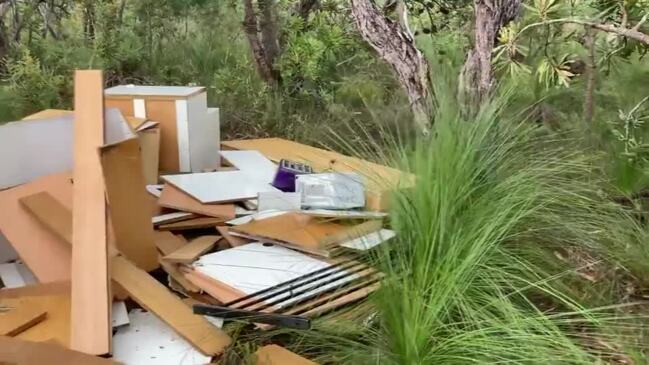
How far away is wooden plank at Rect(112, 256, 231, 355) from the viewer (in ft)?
5.36

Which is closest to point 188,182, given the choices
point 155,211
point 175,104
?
point 155,211

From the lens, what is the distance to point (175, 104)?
257 centimetres

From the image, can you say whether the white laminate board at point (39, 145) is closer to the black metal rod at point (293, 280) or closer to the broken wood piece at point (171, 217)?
the broken wood piece at point (171, 217)

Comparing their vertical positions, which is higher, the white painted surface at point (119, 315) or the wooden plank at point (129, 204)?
the wooden plank at point (129, 204)

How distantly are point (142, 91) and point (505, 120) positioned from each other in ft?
4.75

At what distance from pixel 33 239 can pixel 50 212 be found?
9 cm

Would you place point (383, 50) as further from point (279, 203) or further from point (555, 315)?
point (555, 315)

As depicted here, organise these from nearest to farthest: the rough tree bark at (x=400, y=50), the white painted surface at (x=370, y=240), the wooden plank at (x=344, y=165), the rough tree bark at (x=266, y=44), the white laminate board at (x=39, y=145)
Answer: the white painted surface at (x=370, y=240), the wooden plank at (x=344, y=165), the white laminate board at (x=39, y=145), the rough tree bark at (x=400, y=50), the rough tree bark at (x=266, y=44)

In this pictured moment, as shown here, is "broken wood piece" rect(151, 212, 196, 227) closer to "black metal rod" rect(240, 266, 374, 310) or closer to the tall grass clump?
"black metal rod" rect(240, 266, 374, 310)

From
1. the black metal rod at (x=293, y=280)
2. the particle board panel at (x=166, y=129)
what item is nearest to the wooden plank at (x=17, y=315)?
the black metal rod at (x=293, y=280)

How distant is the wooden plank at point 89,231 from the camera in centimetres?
158

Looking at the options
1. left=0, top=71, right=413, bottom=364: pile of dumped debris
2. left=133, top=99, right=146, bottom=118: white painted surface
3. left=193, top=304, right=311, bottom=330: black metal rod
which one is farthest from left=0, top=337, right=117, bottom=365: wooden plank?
left=133, top=99, right=146, bottom=118: white painted surface

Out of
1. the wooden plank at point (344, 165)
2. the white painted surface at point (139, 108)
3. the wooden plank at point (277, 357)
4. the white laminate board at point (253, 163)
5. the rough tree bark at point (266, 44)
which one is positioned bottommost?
the wooden plank at point (277, 357)

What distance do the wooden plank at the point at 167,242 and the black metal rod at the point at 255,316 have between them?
42cm
